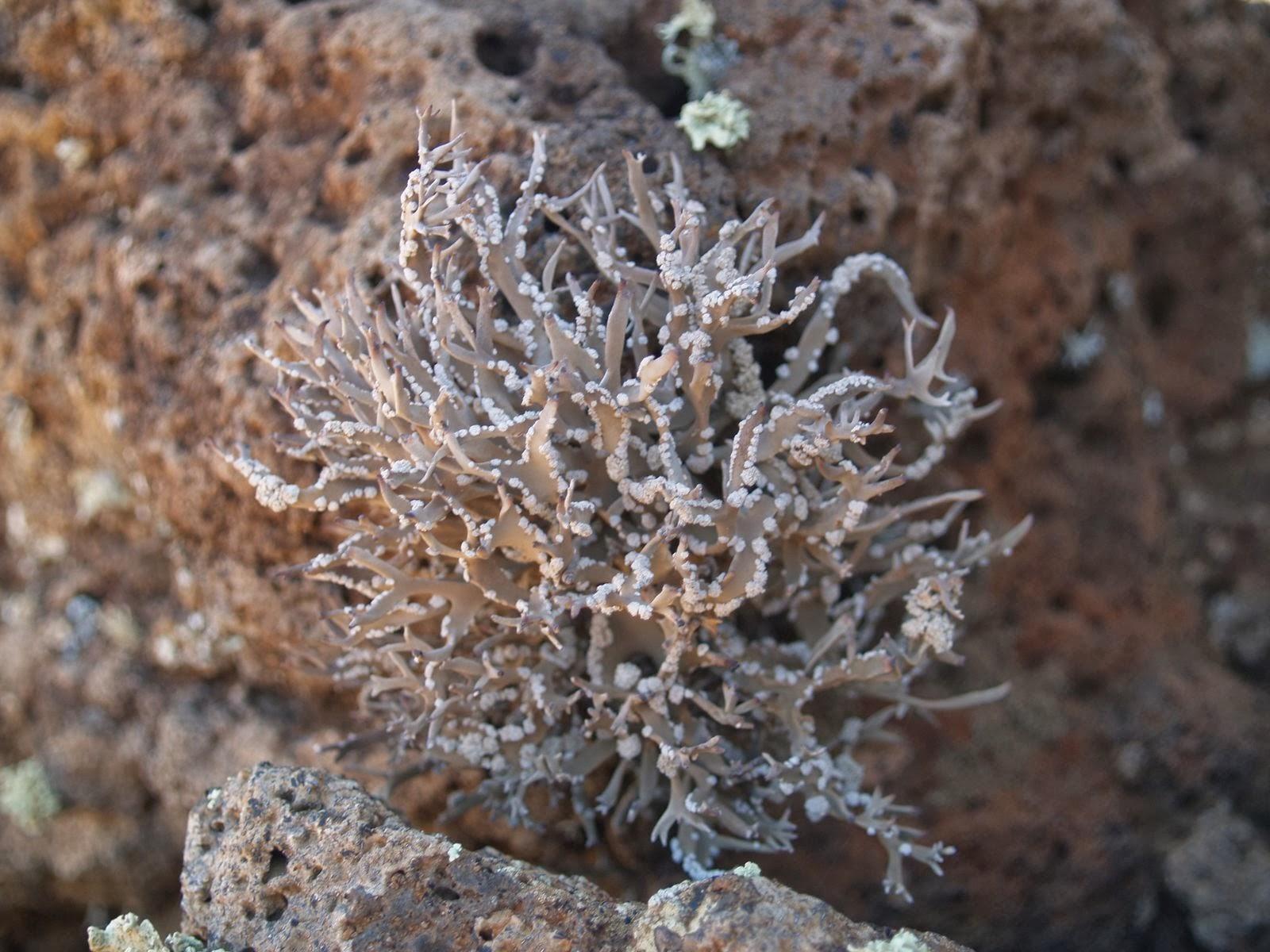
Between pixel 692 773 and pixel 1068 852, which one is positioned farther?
pixel 1068 852

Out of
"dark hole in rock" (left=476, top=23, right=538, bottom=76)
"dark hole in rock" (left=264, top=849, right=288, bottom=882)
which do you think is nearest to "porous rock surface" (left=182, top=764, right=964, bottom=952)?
"dark hole in rock" (left=264, top=849, right=288, bottom=882)

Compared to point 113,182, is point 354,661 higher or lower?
lower

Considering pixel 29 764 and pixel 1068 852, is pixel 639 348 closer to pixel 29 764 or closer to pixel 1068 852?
pixel 1068 852

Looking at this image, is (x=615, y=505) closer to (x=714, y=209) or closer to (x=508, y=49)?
(x=714, y=209)

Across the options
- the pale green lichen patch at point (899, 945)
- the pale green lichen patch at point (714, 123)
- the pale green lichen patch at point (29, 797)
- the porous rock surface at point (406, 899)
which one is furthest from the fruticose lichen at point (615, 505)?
the pale green lichen patch at point (29, 797)

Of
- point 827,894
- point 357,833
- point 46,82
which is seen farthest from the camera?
point 46,82

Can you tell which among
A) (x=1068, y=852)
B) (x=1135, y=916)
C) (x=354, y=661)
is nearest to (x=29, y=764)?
(x=354, y=661)

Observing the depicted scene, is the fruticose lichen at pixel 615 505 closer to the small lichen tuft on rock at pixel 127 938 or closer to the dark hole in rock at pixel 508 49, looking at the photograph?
the dark hole in rock at pixel 508 49
